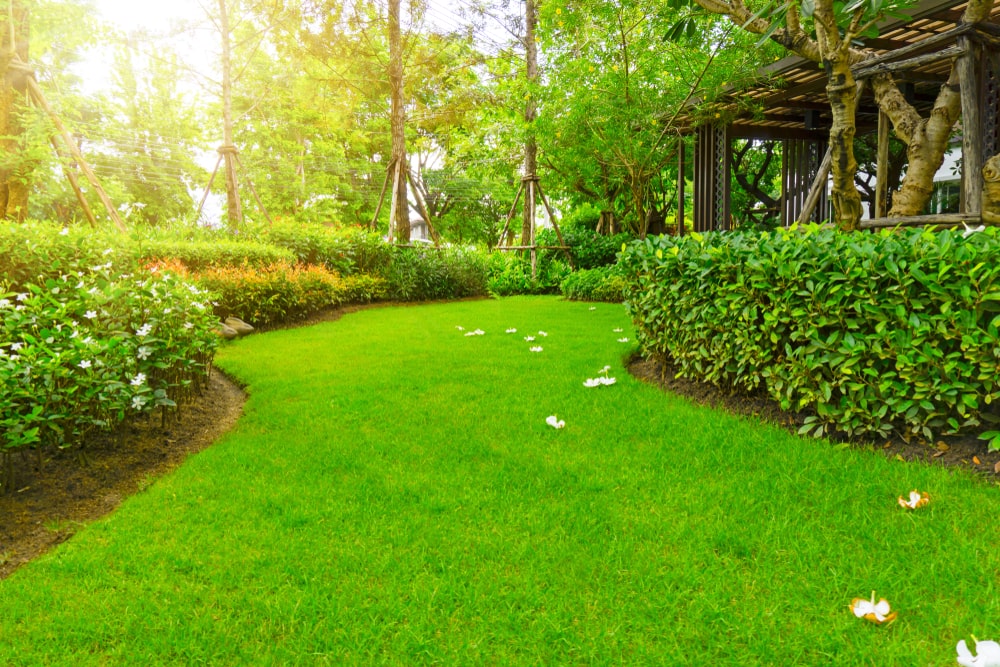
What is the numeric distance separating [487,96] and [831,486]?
1667cm

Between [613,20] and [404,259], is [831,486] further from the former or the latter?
[404,259]

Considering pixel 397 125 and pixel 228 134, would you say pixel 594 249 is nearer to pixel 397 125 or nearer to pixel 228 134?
pixel 397 125

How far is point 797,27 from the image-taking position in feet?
12.2

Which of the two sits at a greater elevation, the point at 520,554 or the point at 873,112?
the point at 873,112

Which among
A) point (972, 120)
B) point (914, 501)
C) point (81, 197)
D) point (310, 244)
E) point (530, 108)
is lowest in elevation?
point (914, 501)

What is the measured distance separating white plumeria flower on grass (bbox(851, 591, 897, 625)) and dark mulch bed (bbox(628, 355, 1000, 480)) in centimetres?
138

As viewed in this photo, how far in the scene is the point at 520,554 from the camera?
218 cm

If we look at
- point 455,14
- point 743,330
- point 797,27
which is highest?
point 455,14

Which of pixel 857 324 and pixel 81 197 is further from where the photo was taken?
pixel 81 197

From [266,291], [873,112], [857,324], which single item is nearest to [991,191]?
[857,324]

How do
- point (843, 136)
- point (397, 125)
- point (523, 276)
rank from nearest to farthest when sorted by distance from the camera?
point (843, 136) < point (397, 125) < point (523, 276)

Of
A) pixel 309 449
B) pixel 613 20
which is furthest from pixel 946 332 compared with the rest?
pixel 613 20

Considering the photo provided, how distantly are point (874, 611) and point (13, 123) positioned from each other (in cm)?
1528

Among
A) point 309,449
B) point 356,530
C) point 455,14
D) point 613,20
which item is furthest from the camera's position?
point 455,14
